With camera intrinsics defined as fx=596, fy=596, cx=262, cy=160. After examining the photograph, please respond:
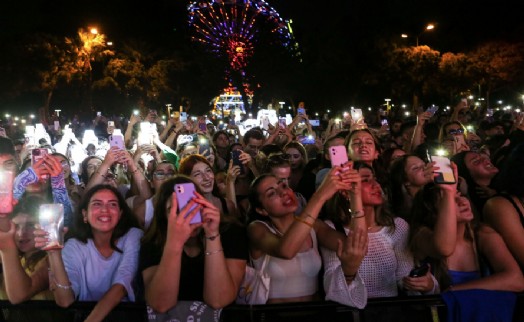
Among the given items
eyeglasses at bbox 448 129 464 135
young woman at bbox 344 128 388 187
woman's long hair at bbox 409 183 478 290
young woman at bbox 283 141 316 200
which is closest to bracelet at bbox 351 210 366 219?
woman's long hair at bbox 409 183 478 290

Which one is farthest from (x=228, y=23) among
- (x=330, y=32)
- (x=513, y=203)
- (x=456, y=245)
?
(x=513, y=203)

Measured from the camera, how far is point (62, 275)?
3645 millimetres

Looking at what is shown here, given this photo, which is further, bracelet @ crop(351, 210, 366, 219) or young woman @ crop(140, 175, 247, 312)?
bracelet @ crop(351, 210, 366, 219)

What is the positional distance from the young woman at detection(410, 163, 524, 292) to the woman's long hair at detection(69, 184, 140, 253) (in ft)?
6.69

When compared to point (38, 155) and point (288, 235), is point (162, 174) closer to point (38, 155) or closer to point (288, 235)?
point (38, 155)

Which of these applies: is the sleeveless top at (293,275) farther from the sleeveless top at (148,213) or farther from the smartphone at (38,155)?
the smartphone at (38,155)

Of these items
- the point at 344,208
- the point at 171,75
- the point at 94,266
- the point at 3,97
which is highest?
the point at 171,75

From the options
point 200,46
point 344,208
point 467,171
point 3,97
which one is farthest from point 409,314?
point 200,46

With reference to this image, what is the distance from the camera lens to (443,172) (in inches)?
145

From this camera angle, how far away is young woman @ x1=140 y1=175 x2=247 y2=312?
3299mm

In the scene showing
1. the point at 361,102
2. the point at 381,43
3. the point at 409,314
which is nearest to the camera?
the point at 409,314

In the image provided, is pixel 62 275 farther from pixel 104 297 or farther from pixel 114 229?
pixel 114 229

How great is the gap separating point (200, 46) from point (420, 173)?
4460 centimetres

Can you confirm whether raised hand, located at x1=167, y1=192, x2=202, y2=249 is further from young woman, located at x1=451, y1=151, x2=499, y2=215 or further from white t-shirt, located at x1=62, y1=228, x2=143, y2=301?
young woman, located at x1=451, y1=151, x2=499, y2=215
